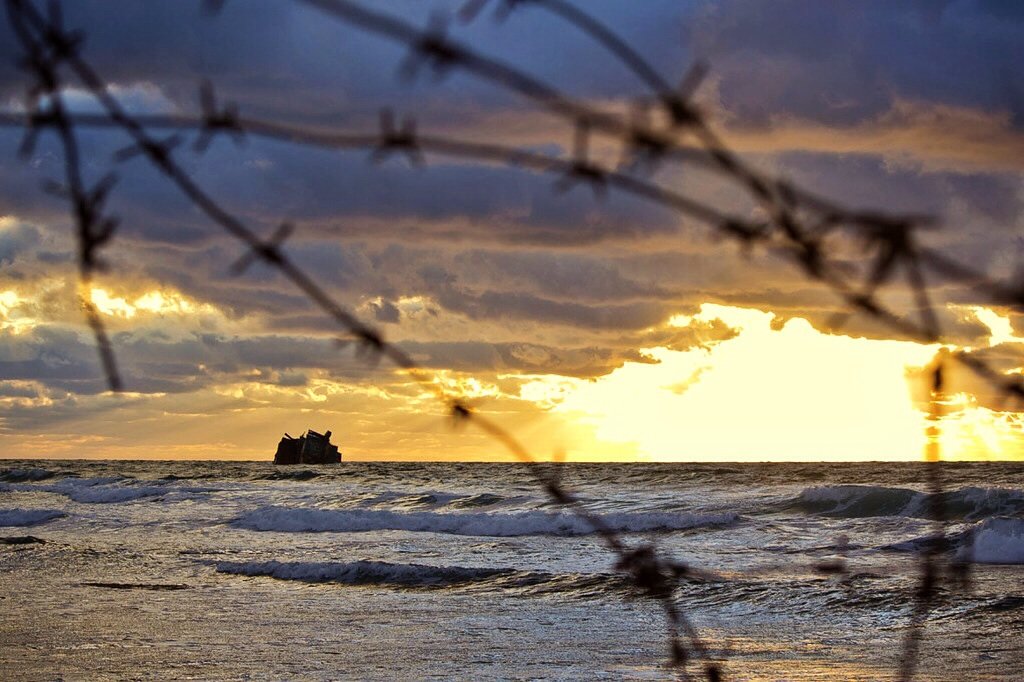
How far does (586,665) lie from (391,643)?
80.8 inches

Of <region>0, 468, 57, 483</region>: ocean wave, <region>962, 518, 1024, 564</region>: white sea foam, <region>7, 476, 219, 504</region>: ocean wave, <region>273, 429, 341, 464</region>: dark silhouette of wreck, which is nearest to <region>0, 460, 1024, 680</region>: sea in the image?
<region>962, 518, 1024, 564</region>: white sea foam

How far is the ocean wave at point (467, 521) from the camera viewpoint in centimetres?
2298

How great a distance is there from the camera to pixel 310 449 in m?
74.5

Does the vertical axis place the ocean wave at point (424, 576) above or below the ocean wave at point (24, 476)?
below

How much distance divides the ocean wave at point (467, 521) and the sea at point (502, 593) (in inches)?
3.5

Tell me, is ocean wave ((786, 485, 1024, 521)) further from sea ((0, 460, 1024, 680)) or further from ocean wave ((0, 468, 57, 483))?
ocean wave ((0, 468, 57, 483))

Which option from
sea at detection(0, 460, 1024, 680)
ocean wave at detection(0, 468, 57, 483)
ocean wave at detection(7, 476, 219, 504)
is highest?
ocean wave at detection(0, 468, 57, 483)

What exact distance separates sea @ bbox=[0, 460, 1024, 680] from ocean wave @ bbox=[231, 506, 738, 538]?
9 cm

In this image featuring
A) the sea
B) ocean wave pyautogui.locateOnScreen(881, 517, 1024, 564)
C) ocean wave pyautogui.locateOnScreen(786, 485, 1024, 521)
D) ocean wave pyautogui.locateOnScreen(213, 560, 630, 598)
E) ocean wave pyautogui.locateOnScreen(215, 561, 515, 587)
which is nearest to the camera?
the sea

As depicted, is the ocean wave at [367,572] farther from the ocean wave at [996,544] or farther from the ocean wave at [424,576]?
the ocean wave at [996,544]

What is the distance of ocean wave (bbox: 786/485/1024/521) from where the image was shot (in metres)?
24.6

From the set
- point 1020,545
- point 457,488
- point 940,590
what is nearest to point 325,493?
point 457,488

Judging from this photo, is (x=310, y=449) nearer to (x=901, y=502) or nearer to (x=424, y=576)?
(x=901, y=502)

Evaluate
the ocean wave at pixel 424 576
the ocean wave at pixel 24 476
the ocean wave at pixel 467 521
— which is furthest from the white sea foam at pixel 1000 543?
the ocean wave at pixel 24 476
